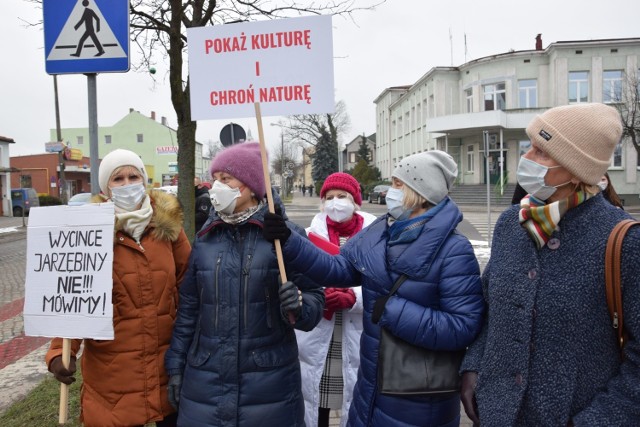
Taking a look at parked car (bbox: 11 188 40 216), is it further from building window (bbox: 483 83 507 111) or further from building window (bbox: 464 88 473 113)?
building window (bbox: 483 83 507 111)

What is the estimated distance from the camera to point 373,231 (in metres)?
2.49

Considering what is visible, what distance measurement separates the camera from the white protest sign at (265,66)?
2.39 meters

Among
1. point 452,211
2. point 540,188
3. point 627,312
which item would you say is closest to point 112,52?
point 452,211

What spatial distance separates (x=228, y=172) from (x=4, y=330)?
5.93m

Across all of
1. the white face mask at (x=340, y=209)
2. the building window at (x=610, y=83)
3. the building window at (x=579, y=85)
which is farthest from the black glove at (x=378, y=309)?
the building window at (x=579, y=85)

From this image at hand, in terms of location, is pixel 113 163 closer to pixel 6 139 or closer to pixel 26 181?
pixel 6 139

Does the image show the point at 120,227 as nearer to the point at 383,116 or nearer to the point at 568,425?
the point at 568,425

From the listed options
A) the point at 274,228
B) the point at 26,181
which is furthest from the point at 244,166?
the point at 26,181

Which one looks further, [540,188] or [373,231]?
[373,231]

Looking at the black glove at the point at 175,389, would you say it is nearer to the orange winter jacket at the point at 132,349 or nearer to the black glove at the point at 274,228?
the orange winter jacket at the point at 132,349

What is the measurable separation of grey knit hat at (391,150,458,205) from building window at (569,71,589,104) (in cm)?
3527

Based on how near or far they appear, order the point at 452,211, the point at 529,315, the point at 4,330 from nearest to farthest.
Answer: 1. the point at 529,315
2. the point at 452,211
3. the point at 4,330

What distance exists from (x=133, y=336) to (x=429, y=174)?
68.0 inches

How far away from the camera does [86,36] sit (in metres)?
3.01
